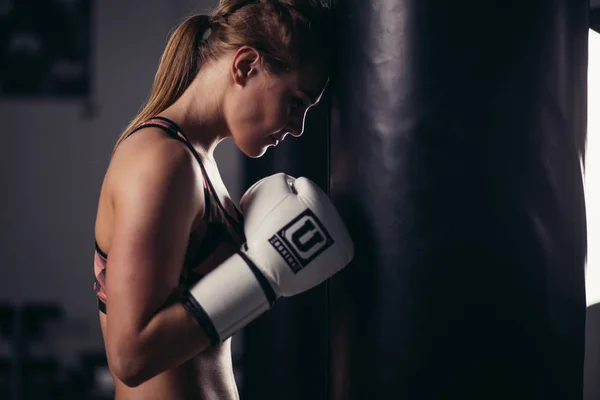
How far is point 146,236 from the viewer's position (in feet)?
2.59

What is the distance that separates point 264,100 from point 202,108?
0.11 metres

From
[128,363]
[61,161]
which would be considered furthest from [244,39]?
[61,161]

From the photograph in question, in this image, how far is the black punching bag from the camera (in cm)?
82

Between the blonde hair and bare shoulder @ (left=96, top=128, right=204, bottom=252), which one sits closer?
bare shoulder @ (left=96, top=128, right=204, bottom=252)

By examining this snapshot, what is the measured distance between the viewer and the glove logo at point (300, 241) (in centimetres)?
87

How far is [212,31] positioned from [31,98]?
12.5ft

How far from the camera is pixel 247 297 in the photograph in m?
0.85

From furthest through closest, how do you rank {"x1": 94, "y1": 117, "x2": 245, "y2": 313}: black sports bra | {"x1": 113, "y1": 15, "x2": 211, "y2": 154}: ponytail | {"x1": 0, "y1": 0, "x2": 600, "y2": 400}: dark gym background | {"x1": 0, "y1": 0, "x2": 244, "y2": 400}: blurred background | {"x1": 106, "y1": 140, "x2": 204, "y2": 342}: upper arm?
{"x1": 0, "y1": 0, "x2": 244, "y2": 400}: blurred background
{"x1": 0, "y1": 0, "x2": 600, "y2": 400}: dark gym background
{"x1": 113, "y1": 15, "x2": 211, "y2": 154}: ponytail
{"x1": 94, "y1": 117, "x2": 245, "y2": 313}: black sports bra
{"x1": 106, "y1": 140, "x2": 204, "y2": 342}: upper arm

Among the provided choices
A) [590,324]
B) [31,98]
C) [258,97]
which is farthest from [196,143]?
[31,98]

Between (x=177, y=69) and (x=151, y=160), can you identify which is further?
(x=177, y=69)

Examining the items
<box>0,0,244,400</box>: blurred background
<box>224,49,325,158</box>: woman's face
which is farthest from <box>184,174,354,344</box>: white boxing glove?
<box>0,0,244,400</box>: blurred background

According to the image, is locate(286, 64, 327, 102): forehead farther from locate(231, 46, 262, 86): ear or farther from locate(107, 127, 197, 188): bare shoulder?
locate(107, 127, 197, 188): bare shoulder

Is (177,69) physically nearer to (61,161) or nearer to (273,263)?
(273,263)

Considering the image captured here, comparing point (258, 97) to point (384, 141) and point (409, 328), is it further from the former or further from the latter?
point (409, 328)
